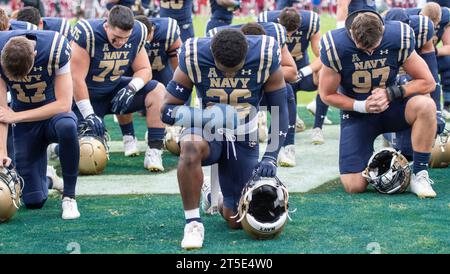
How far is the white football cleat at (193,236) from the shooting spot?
4.39m

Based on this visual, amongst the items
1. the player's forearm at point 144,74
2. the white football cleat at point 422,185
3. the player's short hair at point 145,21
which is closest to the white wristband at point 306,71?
the player's short hair at point 145,21

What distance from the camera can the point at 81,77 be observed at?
6625 mm

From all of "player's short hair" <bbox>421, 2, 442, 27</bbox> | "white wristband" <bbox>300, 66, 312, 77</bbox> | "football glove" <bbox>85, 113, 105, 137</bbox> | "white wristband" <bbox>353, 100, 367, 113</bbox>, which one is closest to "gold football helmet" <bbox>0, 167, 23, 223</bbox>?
"football glove" <bbox>85, 113, 105, 137</bbox>

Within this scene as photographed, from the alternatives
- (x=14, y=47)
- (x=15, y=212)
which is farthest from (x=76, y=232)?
(x=14, y=47)

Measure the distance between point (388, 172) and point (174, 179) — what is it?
1410mm

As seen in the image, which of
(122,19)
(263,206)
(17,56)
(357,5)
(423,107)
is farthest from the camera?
(357,5)

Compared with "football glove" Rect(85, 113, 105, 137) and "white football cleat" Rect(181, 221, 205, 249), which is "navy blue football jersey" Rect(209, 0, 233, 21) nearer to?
"football glove" Rect(85, 113, 105, 137)

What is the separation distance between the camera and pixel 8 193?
198 inches

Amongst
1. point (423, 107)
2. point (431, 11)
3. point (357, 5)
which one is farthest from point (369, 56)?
point (357, 5)

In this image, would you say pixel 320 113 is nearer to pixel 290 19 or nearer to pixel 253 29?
pixel 290 19

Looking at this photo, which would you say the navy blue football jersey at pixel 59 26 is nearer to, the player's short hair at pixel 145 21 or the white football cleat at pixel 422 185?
the player's short hair at pixel 145 21

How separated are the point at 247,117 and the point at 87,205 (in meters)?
1.22
